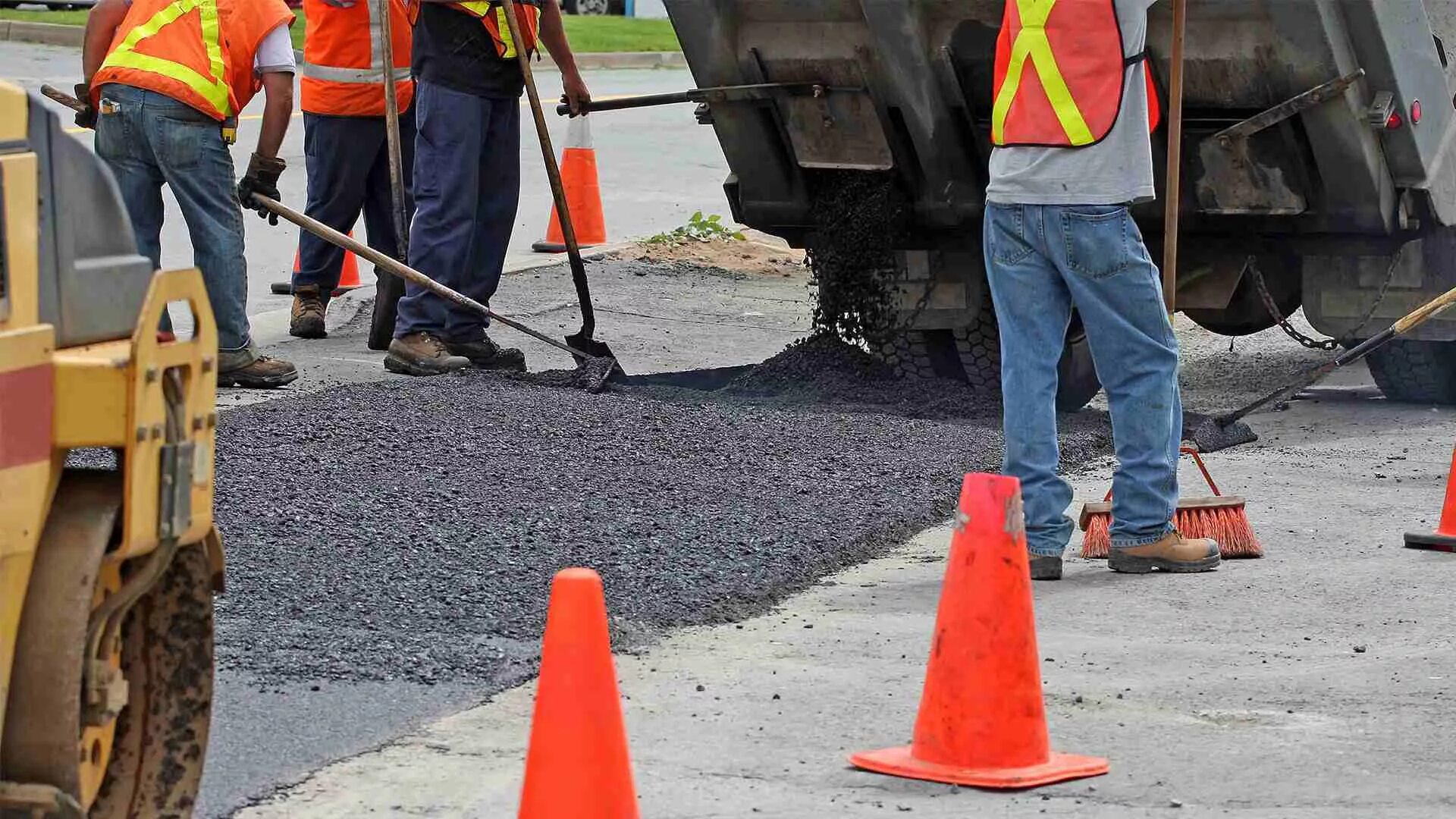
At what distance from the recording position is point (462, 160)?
7969 mm

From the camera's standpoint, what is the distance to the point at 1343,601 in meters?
5.13

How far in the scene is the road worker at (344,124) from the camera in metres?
9.06

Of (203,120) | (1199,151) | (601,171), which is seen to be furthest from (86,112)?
(601,171)

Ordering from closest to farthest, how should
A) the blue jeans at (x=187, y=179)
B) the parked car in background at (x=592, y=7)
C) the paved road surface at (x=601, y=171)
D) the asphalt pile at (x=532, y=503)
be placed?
1. the asphalt pile at (x=532, y=503)
2. the blue jeans at (x=187, y=179)
3. the paved road surface at (x=601, y=171)
4. the parked car in background at (x=592, y=7)

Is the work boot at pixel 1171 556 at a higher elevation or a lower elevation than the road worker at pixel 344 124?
lower

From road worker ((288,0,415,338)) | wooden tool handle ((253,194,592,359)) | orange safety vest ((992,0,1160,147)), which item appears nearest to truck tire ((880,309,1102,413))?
wooden tool handle ((253,194,592,359))

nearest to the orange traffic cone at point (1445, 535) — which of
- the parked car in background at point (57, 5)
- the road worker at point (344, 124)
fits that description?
the road worker at point (344, 124)

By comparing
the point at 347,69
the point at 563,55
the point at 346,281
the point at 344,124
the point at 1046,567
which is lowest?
the point at 346,281

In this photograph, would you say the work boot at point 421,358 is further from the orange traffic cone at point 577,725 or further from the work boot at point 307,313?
the orange traffic cone at point 577,725

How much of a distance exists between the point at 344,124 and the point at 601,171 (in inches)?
265

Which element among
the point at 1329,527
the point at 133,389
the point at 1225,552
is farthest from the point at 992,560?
the point at 1329,527

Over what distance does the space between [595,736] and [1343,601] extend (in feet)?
8.26

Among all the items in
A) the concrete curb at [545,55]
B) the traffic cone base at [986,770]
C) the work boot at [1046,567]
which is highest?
the concrete curb at [545,55]

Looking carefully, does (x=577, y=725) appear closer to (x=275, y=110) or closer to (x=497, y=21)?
(x=275, y=110)
